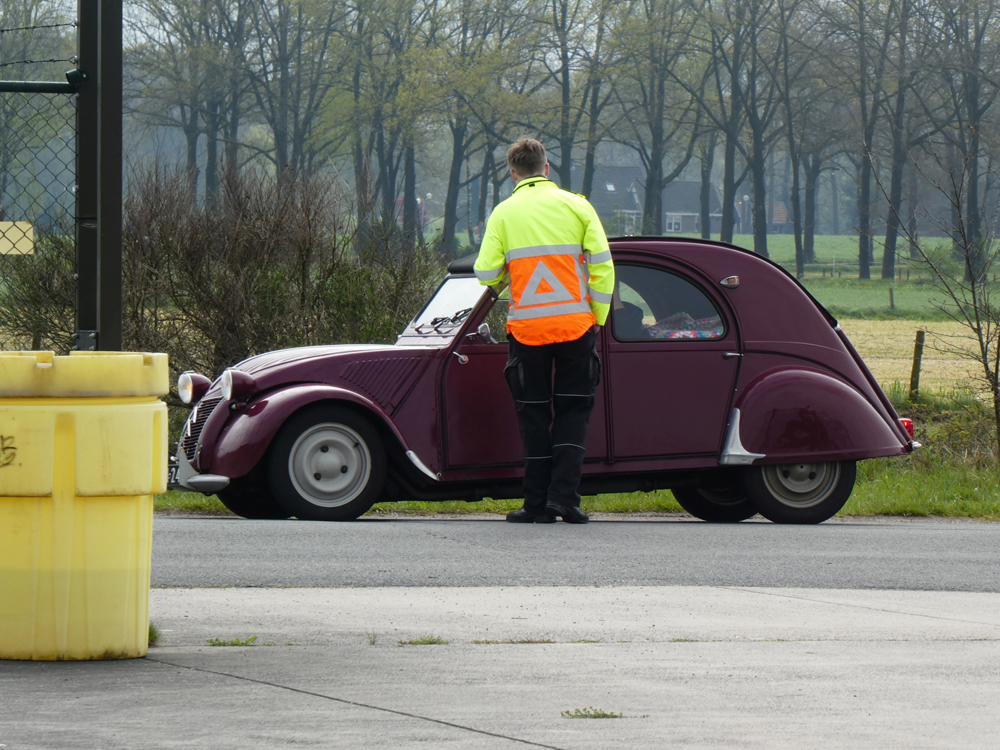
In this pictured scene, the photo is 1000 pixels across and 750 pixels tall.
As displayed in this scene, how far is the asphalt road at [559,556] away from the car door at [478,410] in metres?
0.39

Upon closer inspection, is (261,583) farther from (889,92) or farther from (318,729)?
(889,92)

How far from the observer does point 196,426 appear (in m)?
7.92

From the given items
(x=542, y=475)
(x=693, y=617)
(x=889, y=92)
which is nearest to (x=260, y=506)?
(x=542, y=475)

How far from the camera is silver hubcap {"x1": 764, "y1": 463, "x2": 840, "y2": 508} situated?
8156 mm

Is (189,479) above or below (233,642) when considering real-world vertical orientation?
above

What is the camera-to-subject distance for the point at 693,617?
199 inches

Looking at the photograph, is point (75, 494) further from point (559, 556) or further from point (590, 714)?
point (559, 556)

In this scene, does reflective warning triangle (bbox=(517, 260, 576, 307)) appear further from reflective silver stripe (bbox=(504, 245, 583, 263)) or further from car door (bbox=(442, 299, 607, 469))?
car door (bbox=(442, 299, 607, 469))

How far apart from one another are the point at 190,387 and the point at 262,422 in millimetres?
535

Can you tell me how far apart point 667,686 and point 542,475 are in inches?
135

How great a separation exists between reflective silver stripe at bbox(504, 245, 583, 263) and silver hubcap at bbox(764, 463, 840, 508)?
6.43 feet

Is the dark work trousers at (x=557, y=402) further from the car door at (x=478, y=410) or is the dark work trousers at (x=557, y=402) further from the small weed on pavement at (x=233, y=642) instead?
the small weed on pavement at (x=233, y=642)

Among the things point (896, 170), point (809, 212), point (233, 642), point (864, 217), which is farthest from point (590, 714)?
point (809, 212)

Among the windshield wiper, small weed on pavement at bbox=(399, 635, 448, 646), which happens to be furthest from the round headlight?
small weed on pavement at bbox=(399, 635, 448, 646)
